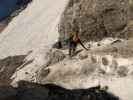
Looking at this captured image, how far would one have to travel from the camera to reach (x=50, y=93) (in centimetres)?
1830

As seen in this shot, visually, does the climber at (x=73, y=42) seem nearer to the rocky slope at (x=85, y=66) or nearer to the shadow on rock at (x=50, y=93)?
the rocky slope at (x=85, y=66)

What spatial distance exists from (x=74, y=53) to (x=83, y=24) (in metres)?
4.80

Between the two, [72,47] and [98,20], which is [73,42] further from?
[98,20]

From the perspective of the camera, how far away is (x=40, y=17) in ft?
Result: 139

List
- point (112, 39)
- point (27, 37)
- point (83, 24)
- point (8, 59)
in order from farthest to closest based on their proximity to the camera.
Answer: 1. point (27, 37)
2. point (8, 59)
3. point (83, 24)
4. point (112, 39)

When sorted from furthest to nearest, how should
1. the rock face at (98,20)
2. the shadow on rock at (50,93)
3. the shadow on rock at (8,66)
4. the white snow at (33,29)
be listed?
the white snow at (33,29)
the shadow on rock at (8,66)
the rock face at (98,20)
the shadow on rock at (50,93)

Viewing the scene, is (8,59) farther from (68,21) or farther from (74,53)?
(74,53)

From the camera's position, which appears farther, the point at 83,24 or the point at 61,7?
the point at 61,7

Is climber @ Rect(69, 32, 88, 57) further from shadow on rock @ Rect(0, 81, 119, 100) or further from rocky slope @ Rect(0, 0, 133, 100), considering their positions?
shadow on rock @ Rect(0, 81, 119, 100)

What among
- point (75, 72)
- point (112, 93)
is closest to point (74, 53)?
point (75, 72)

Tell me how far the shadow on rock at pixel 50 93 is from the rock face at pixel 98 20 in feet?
27.3

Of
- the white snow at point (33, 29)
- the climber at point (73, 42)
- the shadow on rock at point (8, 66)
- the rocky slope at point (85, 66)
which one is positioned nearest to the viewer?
the rocky slope at point (85, 66)

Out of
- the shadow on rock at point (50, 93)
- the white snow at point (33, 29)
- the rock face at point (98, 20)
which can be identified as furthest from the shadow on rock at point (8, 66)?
the shadow on rock at point (50, 93)

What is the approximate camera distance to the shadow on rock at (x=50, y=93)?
17141mm
